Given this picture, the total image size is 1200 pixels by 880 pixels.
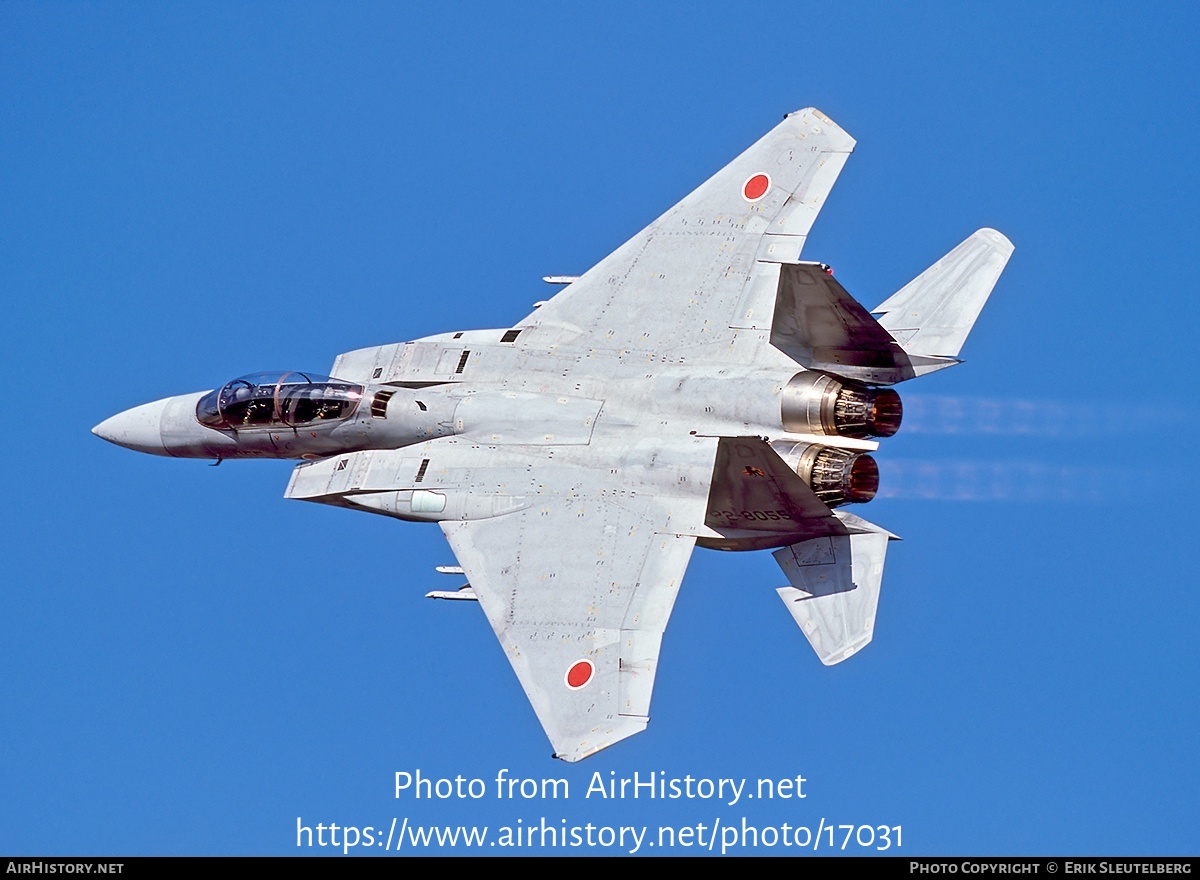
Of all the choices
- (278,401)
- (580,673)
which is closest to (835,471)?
(580,673)

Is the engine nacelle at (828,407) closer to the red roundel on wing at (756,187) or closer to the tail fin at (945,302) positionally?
the tail fin at (945,302)

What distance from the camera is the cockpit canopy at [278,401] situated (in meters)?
25.9

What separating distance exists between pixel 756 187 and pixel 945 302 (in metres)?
3.12

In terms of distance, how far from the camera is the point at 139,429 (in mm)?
27234

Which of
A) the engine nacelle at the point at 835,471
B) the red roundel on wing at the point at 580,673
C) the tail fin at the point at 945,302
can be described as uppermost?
the tail fin at the point at 945,302

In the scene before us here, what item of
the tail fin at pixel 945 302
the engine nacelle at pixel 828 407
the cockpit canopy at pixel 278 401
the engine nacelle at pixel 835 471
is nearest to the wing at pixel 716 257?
the tail fin at pixel 945 302

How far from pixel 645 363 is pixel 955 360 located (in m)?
3.55

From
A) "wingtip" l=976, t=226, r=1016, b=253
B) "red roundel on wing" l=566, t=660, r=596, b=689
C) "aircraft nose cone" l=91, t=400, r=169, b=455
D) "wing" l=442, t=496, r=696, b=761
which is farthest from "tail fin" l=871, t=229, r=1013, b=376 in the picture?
"aircraft nose cone" l=91, t=400, r=169, b=455

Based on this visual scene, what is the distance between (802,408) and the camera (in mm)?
23562

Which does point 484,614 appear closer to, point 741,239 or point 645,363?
point 645,363

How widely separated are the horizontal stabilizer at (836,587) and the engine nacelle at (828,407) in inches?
42.2

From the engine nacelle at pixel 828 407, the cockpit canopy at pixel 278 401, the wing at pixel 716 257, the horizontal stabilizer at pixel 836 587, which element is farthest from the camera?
the cockpit canopy at pixel 278 401
